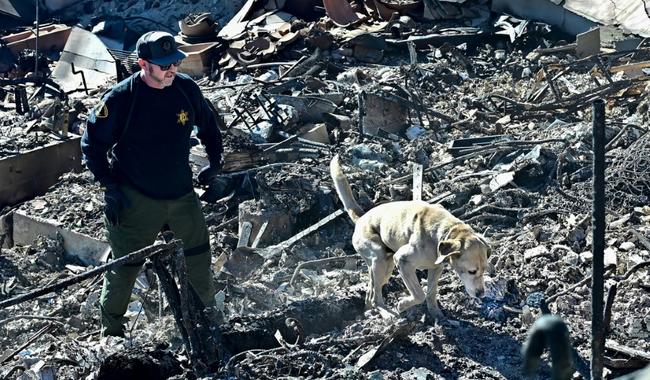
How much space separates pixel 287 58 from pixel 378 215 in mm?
9163

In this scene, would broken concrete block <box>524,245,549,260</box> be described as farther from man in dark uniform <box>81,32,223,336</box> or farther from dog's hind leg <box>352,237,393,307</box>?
man in dark uniform <box>81,32,223,336</box>

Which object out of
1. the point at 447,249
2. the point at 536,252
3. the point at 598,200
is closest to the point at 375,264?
the point at 447,249

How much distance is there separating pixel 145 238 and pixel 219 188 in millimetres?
3666

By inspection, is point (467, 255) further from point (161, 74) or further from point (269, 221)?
point (269, 221)

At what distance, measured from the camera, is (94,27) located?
19.5 meters

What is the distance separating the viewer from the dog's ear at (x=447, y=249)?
21.2 feet

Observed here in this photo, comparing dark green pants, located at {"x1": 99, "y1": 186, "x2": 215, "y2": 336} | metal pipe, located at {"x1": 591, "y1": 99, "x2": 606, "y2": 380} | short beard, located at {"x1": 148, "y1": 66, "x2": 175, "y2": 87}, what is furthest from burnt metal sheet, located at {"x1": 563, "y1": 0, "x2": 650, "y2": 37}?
metal pipe, located at {"x1": 591, "y1": 99, "x2": 606, "y2": 380}

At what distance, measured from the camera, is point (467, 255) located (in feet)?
21.3

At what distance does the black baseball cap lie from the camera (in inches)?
245

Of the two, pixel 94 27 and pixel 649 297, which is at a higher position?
pixel 94 27

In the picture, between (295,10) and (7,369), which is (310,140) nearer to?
(7,369)

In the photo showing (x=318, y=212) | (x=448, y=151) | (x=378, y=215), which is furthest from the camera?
(x=448, y=151)

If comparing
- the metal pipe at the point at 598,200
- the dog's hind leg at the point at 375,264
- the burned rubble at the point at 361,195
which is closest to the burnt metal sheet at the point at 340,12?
the burned rubble at the point at 361,195

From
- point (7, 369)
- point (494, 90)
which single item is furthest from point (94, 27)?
point (7, 369)
